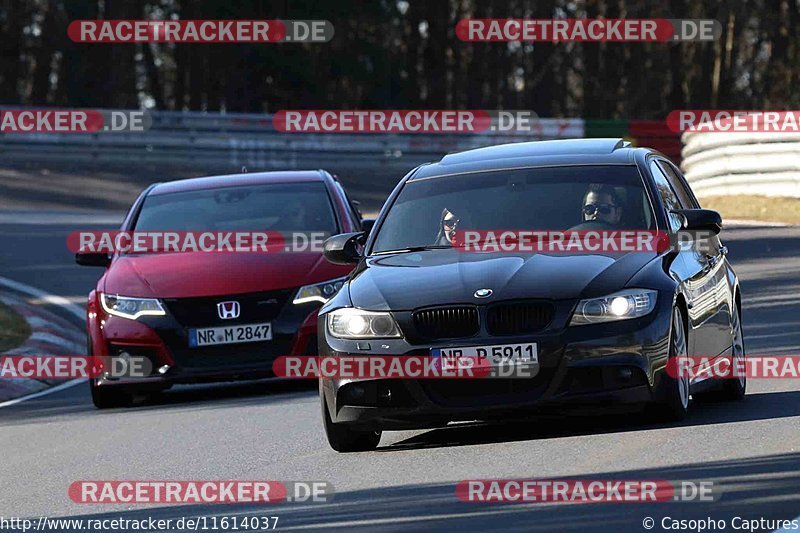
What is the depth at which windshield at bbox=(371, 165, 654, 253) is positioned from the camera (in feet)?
30.0

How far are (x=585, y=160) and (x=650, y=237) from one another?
28.0 inches

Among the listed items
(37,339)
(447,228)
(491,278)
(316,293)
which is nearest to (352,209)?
(316,293)

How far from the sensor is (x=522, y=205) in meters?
9.18

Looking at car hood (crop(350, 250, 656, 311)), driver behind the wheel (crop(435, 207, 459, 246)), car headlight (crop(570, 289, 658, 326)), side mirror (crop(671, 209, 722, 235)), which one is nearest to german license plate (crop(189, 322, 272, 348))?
driver behind the wheel (crop(435, 207, 459, 246))

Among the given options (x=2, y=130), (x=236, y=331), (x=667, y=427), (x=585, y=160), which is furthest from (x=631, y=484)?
(x=2, y=130)

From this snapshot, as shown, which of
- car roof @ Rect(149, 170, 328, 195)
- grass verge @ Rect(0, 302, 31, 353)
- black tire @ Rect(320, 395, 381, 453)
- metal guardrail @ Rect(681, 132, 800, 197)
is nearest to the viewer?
black tire @ Rect(320, 395, 381, 453)

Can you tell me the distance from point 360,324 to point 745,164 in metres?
19.4

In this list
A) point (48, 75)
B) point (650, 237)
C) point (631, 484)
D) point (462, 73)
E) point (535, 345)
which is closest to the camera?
point (631, 484)

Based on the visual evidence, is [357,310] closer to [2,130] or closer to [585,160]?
[585,160]

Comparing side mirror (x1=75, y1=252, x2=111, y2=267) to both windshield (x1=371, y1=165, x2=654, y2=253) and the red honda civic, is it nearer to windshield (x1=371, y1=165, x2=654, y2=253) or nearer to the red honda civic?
the red honda civic

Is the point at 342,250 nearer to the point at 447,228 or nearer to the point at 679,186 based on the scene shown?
the point at 447,228

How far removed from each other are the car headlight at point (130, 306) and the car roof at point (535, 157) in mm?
2658

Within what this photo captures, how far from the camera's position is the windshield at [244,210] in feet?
42.4

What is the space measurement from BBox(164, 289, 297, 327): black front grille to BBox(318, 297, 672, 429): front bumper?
3.61 m
